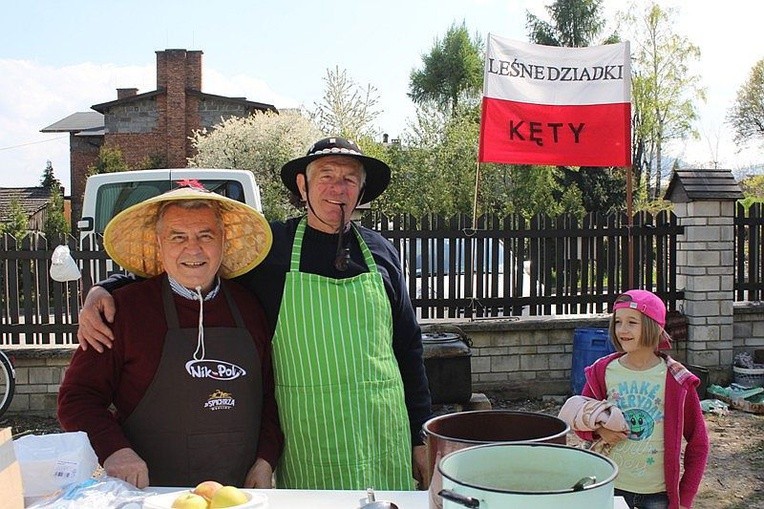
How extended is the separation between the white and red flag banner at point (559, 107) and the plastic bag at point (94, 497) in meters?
5.79

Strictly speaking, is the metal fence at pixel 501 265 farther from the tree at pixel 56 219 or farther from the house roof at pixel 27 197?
the house roof at pixel 27 197

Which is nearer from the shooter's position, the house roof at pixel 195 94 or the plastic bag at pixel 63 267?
the plastic bag at pixel 63 267

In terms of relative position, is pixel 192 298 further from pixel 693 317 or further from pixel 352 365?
pixel 693 317

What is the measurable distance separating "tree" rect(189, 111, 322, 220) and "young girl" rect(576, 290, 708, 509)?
1594 cm

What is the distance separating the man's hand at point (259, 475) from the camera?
7.22ft

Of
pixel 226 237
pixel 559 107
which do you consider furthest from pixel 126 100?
pixel 226 237

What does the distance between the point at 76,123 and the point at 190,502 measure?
38715 mm

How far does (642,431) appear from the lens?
2.90 meters

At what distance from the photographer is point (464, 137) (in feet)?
76.0

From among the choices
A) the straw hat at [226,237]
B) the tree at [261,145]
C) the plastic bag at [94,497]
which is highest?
the tree at [261,145]

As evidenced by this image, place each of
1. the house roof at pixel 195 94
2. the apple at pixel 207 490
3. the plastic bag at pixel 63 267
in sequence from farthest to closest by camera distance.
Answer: the house roof at pixel 195 94, the plastic bag at pixel 63 267, the apple at pixel 207 490

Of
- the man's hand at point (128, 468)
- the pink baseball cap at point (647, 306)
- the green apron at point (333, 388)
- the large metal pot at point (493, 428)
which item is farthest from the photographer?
the pink baseball cap at point (647, 306)

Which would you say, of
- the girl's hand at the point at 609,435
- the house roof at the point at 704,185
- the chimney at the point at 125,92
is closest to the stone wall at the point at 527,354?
the house roof at the point at 704,185

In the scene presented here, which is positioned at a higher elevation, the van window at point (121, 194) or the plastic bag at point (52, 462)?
the van window at point (121, 194)
